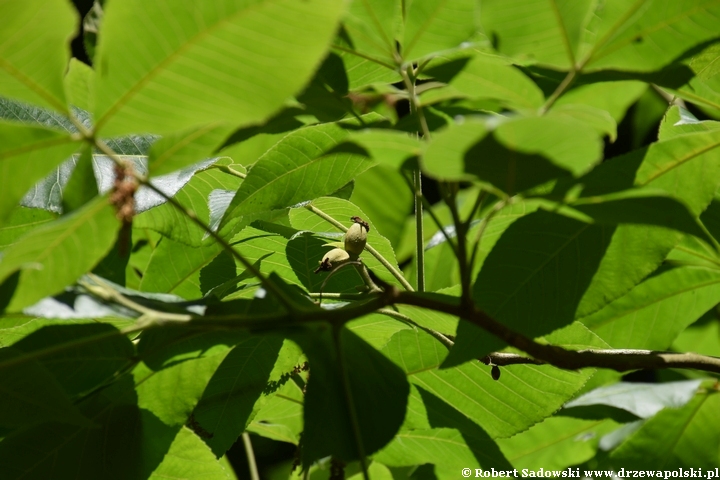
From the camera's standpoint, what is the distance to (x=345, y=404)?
0.66m

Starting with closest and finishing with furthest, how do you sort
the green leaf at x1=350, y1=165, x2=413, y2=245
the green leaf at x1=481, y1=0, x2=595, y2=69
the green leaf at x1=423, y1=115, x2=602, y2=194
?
the green leaf at x1=423, y1=115, x2=602, y2=194 → the green leaf at x1=481, y1=0, x2=595, y2=69 → the green leaf at x1=350, y1=165, x2=413, y2=245

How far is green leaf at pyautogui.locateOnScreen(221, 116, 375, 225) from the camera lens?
688 mm

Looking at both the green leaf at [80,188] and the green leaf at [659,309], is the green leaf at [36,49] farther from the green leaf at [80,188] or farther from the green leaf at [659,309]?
the green leaf at [659,309]

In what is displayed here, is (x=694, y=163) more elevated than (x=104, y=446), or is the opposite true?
(x=694, y=163)

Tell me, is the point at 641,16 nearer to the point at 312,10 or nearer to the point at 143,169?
the point at 312,10

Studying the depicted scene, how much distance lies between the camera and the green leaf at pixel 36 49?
17.9 inches

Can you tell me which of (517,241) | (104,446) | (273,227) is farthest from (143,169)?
(517,241)

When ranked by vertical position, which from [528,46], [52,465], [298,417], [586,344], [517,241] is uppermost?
[528,46]

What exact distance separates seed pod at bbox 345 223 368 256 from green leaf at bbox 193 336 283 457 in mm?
124

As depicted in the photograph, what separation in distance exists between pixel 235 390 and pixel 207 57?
1.46 feet

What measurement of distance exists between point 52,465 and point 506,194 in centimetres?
52

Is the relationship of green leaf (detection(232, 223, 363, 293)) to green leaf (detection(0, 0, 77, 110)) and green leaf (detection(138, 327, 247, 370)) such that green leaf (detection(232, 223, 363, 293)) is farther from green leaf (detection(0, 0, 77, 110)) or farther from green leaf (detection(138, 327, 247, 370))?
green leaf (detection(0, 0, 77, 110))

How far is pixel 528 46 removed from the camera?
54cm

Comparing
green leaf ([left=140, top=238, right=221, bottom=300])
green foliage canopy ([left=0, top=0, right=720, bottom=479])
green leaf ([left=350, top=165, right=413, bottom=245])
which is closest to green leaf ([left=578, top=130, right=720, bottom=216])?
green foliage canopy ([left=0, top=0, right=720, bottom=479])
